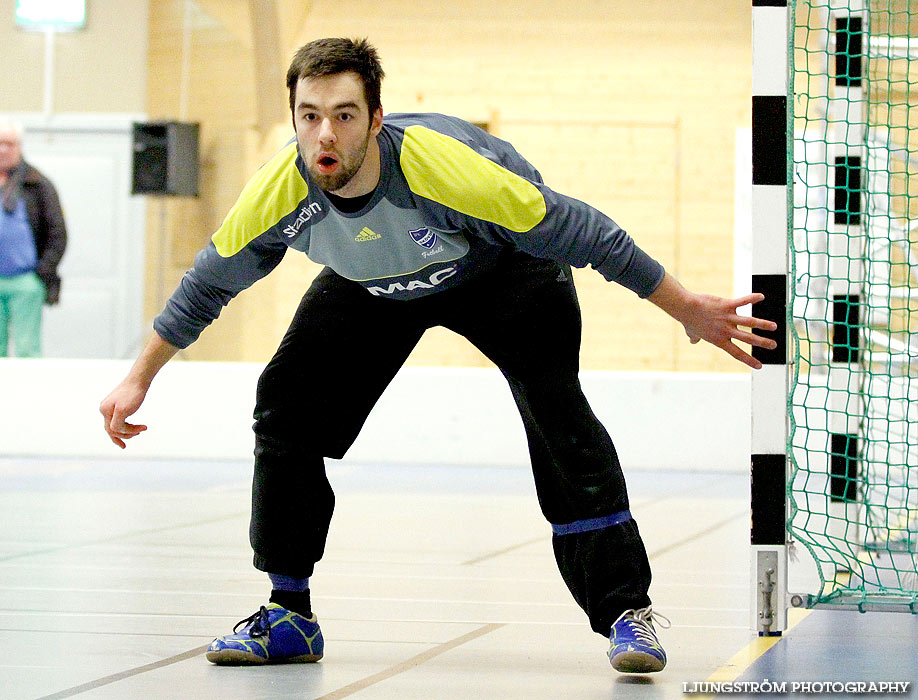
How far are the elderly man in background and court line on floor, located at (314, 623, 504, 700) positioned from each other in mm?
6347

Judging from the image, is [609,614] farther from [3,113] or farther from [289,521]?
[3,113]

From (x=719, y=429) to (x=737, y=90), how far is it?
293 cm

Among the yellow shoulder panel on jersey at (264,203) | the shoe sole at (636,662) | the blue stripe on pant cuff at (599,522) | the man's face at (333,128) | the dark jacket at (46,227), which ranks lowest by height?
the shoe sole at (636,662)

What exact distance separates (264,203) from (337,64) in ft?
1.03

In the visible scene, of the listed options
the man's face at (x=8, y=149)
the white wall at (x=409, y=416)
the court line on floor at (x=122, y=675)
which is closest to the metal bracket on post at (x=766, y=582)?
Result: the court line on floor at (x=122, y=675)

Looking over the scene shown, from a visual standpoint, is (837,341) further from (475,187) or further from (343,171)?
(343,171)

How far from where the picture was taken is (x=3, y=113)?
9.91 m

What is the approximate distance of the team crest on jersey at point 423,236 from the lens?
102 inches

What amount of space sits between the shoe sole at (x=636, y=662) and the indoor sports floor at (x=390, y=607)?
25 millimetres

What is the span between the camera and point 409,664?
2.81 metres

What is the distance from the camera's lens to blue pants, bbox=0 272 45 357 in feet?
29.0

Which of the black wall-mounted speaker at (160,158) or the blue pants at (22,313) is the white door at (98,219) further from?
the blue pants at (22,313)

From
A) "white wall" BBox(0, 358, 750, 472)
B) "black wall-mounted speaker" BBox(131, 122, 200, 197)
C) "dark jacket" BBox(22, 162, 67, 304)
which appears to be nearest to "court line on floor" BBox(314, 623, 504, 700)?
"white wall" BBox(0, 358, 750, 472)

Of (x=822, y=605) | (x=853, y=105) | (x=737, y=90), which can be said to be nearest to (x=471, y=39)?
(x=737, y=90)
